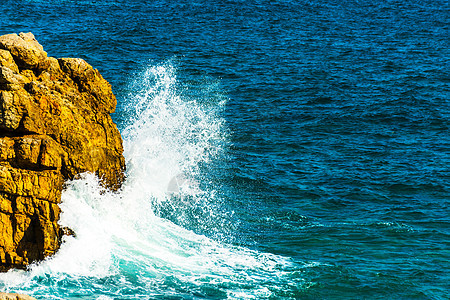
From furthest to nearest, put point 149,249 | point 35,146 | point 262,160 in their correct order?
point 262,160 → point 149,249 → point 35,146

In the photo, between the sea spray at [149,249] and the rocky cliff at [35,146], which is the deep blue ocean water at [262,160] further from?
the rocky cliff at [35,146]

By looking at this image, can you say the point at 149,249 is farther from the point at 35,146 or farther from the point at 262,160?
the point at 262,160

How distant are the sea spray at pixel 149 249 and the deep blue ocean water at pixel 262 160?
79 mm

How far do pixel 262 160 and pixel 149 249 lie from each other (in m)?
11.5

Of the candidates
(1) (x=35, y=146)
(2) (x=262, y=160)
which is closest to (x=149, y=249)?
(1) (x=35, y=146)

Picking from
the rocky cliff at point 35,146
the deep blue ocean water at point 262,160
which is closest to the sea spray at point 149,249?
the deep blue ocean water at point 262,160

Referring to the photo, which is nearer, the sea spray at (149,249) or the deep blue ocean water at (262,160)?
the sea spray at (149,249)

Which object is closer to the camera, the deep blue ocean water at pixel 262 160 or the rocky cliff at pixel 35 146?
the rocky cliff at pixel 35 146

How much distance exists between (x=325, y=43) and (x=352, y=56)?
164 inches

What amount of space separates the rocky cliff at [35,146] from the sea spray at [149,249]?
0.69 meters

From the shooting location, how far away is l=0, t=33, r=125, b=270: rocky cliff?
21.1m

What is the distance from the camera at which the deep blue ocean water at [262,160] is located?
2238 centimetres

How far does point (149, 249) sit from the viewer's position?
24.0 meters

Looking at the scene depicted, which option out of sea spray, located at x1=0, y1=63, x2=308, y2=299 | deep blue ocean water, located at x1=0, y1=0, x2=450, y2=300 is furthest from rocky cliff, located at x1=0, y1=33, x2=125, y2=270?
deep blue ocean water, located at x1=0, y1=0, x2=450, y2=300
